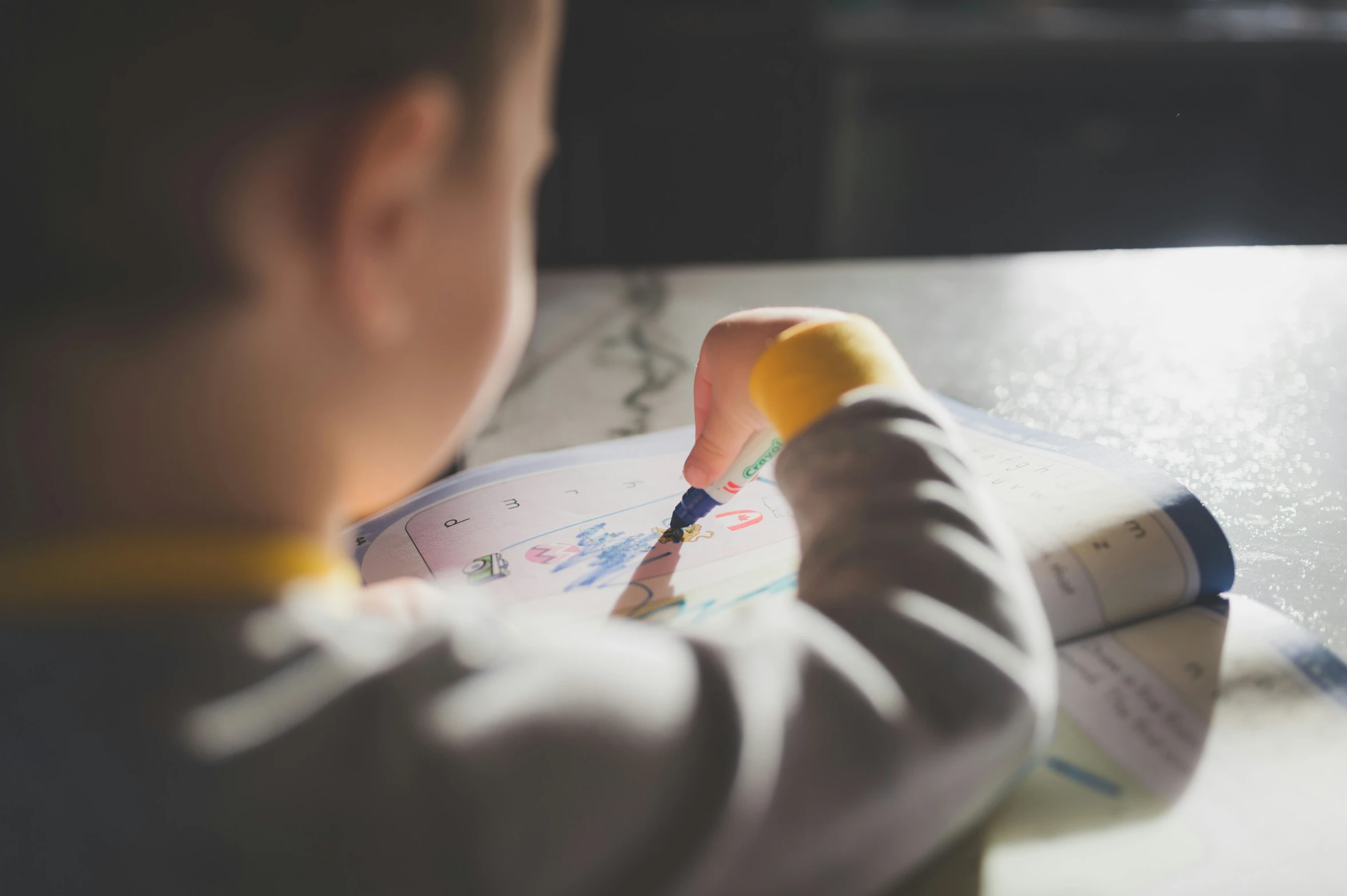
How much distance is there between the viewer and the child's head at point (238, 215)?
0.20 meters

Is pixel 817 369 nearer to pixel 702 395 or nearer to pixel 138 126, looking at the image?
pixel 702 395

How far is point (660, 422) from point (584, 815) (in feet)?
1.21

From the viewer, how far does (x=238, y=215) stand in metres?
0.21

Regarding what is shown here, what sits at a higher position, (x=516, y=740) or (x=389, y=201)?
(x=389, y=201)

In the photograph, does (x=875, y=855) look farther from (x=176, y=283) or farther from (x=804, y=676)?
(x=176, y=283)

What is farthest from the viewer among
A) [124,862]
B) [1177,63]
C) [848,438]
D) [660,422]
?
[1177,63]

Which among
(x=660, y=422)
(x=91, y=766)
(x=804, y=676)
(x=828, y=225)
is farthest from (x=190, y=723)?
(x=828, y=225)

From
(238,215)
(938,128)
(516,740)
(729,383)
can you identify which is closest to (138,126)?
(238,215)

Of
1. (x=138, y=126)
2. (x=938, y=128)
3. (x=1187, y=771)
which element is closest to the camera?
(x=138, y=126)

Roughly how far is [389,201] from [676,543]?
0.25 m

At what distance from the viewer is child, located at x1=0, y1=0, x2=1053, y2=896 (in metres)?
0.20

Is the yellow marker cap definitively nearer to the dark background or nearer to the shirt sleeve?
the shirt sleeve

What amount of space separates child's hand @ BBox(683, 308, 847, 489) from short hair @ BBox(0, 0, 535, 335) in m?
0.22

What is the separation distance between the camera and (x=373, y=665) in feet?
0.73
